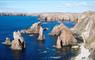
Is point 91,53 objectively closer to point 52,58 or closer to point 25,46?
point 52,58

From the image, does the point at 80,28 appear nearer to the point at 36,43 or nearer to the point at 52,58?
the point at 36,43

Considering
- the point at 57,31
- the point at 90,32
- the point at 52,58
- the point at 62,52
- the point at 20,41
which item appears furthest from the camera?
the point at 57,31

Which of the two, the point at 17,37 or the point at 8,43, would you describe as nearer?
the point at 17,37

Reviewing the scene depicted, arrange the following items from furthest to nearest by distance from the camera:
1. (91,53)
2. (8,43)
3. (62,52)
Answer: (8,43)
(62,52)
(91,53)

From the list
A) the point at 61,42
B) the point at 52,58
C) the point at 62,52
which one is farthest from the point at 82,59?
the point at 61,42

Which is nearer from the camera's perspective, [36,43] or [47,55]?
[47,55]

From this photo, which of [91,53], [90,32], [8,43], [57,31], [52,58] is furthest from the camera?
[57,31]

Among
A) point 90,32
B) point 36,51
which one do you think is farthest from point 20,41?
point 90,32

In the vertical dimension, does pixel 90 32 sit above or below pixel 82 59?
above

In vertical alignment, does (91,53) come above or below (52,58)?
above

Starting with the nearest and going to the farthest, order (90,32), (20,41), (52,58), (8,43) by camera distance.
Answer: (90,32) → (52,58) → (20,41) → (8,43)
